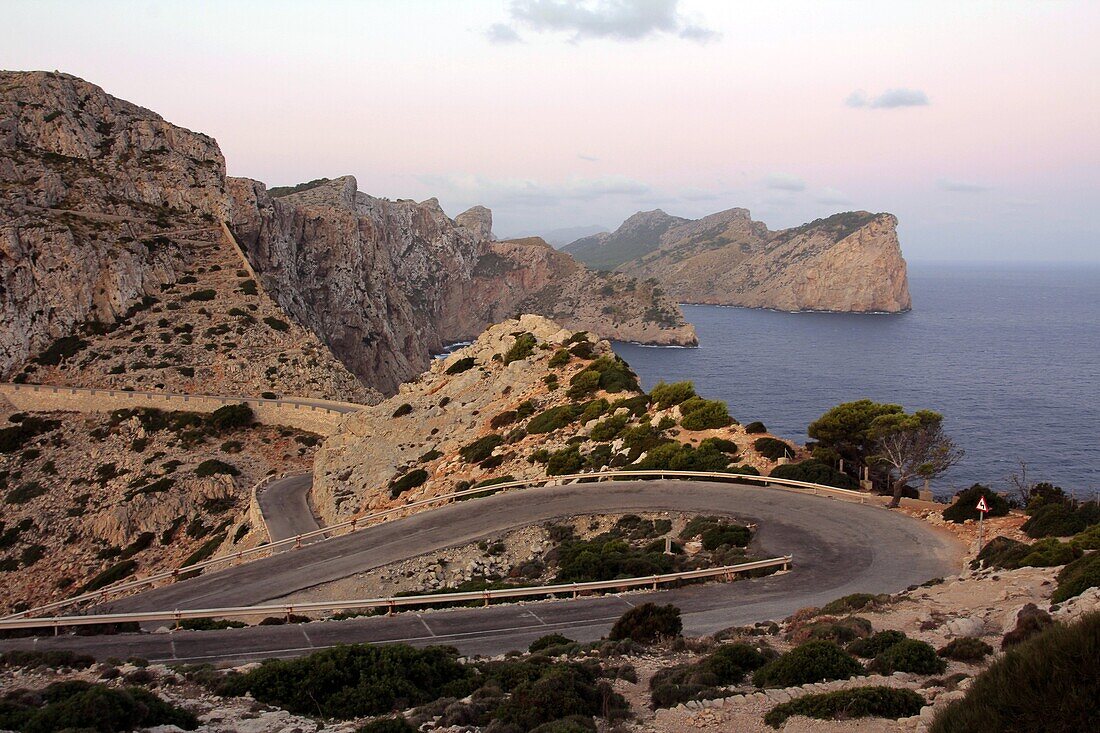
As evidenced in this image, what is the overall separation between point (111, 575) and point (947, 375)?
336ft

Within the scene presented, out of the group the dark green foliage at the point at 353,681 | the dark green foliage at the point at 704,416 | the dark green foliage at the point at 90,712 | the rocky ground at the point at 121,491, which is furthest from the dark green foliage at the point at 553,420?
the dark green foliage at the point at 90,712

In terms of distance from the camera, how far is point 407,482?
120 feet

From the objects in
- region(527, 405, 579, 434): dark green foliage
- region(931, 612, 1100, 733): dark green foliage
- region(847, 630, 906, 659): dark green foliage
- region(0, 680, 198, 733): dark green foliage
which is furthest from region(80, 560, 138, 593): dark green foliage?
region(931, 612, 1100, 733): dark green foliage

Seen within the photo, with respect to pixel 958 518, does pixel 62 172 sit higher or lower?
higher

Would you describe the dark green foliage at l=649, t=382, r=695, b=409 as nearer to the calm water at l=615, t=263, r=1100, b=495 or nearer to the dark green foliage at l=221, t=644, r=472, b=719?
the dark green foliage at l=221, t=644, r=472, b=719

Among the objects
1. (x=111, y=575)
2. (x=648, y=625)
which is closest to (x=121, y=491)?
(x=111, y=575)

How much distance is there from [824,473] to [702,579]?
1149cm

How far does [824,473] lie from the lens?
29.1m

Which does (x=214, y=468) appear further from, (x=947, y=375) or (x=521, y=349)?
(x=947, y=375)

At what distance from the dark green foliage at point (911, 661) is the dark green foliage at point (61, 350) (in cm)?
6452

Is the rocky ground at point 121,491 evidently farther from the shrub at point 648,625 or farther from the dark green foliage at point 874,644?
the dark green foliage at point 874,644

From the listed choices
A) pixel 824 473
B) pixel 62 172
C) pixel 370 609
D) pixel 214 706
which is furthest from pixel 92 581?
pixel 62 172

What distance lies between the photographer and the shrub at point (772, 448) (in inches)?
1242

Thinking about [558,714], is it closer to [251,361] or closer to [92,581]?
[92,581]
